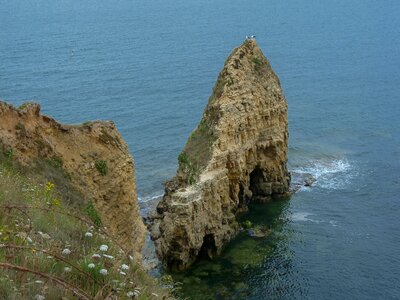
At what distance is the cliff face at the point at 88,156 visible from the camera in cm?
2297

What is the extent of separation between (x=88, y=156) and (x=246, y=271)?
19.9m

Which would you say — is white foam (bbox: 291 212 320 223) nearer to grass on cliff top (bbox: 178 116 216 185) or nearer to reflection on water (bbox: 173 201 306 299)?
reflection on water (bbox: 173 201 306 299)

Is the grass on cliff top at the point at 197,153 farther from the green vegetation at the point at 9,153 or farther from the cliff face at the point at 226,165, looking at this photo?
the green vegetation at the point at 9,153

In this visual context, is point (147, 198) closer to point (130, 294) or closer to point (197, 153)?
point (197, 153)

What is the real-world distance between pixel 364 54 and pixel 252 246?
82079 millimetres

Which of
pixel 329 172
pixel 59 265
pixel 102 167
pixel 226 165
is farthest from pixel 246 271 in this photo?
pixel 59 265

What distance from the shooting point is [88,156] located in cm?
2609

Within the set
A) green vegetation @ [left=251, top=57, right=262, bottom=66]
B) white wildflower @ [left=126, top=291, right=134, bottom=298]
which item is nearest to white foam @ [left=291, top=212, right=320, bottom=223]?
green vegetation @ [left=251, top=57, right=262, bottom=66]

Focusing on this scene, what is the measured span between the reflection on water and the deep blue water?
0.14 meters

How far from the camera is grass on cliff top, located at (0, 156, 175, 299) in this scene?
23.0ft

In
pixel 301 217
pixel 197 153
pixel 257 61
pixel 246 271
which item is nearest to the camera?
pixel 246 271

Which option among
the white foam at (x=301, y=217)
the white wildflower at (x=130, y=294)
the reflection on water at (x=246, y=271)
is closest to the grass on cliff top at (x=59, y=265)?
the white wildflower at (x=130, y=294)

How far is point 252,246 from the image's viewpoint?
149ft

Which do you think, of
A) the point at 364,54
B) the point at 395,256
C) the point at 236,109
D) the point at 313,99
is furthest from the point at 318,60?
the point at 395,256
